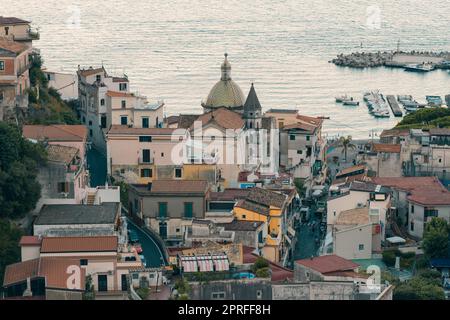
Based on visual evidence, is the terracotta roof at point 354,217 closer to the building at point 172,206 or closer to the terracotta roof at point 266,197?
the terracotta roof at point 266,197

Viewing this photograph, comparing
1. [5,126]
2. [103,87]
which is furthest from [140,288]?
[103,87]

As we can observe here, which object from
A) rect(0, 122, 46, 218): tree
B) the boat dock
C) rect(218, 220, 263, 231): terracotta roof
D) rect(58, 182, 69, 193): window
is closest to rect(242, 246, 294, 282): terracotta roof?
rect(218, 220, 263, 231): terracotta roof

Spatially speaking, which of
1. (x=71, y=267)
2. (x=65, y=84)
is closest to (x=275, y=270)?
(x=71, y=267)

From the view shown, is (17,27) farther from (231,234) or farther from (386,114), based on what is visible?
(386,114)

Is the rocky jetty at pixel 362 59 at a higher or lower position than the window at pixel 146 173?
higher

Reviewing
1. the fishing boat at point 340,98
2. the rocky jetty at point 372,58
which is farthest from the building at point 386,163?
the rocky jetty at point 372,58

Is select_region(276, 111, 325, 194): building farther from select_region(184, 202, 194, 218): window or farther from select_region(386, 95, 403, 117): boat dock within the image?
select_region(386, 95, 403, 117): boat dock
